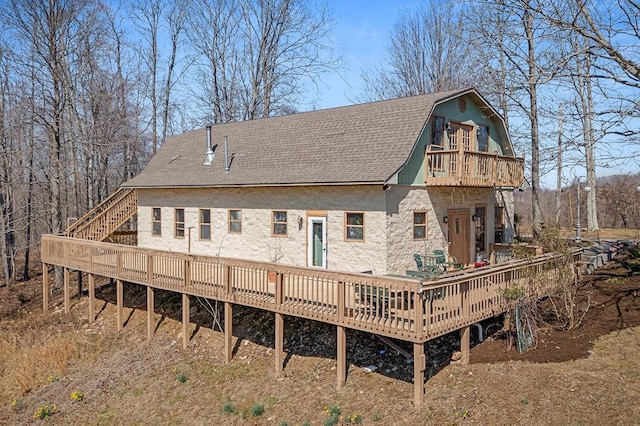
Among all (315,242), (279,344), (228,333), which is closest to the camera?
(279,344)

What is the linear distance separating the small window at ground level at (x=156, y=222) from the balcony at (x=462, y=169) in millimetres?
10670

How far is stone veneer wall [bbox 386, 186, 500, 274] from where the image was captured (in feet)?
40.7

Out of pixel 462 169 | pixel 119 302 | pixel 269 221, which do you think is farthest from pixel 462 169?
pixel 119 302

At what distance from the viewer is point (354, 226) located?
504 inches

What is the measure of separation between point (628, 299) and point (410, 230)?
5.44m

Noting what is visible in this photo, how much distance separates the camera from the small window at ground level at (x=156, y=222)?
1856 cm

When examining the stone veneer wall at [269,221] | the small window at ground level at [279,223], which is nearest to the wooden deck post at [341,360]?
the stone veneer wall at [269,221]

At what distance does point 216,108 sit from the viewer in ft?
106

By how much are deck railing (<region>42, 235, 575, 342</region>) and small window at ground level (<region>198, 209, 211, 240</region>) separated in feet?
9.65

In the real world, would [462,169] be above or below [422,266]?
above

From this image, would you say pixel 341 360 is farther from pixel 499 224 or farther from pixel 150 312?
pixel 499 224

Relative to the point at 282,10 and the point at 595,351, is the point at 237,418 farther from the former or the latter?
the point at 282,10

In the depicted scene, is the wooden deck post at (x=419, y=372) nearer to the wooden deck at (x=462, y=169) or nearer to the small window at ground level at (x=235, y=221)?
the wooden deck at (x=462, y=169)

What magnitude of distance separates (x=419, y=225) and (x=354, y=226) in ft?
6.21
